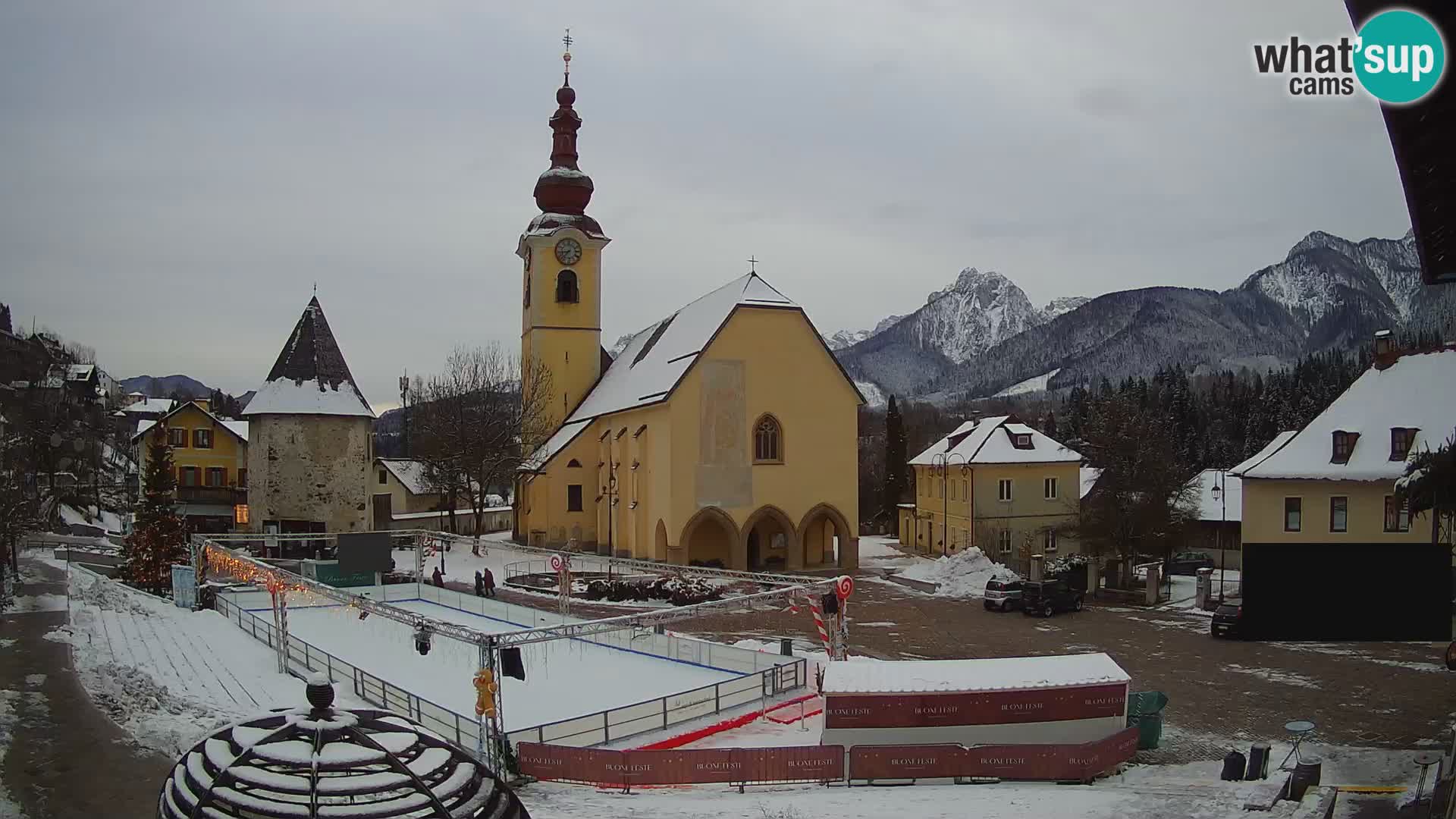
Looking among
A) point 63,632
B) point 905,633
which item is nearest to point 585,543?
point 905,633

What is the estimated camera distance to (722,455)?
40500 mm

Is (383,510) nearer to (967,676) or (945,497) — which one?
(945,497)

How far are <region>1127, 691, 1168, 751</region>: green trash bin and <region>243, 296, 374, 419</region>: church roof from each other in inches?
1415

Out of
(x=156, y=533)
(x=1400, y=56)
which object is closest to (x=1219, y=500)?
(x=156, y=533)

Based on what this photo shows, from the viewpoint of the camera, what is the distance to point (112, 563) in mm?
41969

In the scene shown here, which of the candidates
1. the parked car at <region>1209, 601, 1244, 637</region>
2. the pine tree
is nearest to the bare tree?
the pine tree

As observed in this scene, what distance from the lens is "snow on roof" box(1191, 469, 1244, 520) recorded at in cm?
4947

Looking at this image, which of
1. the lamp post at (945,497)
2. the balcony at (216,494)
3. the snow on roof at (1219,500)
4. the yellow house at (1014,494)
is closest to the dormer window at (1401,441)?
the yellow house at (1014,494)

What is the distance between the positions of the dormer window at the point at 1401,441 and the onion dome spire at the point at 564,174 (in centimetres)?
3757

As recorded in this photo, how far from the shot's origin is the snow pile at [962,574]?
34562mm

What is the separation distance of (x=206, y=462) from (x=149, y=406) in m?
30.3

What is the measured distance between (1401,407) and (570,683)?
26.0 m

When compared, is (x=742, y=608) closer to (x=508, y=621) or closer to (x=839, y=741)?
(x=839, y=741)

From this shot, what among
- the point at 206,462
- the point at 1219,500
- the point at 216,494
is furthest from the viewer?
the point at 206,462
